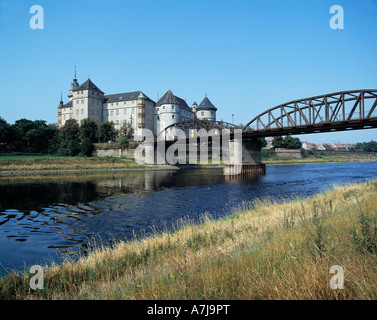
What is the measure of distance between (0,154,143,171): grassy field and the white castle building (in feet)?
123

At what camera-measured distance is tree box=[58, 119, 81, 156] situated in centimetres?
7831

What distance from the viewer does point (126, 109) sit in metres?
111

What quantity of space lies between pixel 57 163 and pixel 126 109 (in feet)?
175

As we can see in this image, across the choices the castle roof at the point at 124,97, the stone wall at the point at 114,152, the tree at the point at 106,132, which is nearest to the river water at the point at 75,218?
the stone wall at the point at 114,152

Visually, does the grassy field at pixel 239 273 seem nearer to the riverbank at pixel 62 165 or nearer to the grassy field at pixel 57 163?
the riverbank at pixel 62 165

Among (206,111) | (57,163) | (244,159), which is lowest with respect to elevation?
(57,163)

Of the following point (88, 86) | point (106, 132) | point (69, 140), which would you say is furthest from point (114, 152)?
point (88, 86)

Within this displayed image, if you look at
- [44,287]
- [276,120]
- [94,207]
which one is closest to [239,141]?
[276,120]

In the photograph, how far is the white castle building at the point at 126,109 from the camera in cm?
10725

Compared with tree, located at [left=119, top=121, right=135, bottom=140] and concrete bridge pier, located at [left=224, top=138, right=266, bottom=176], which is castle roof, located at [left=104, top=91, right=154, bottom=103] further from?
concrete bridge pier, located at [left=224, top=138, right=266, bottom=176]

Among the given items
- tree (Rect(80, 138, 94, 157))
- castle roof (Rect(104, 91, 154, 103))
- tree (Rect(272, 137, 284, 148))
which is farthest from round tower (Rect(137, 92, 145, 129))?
tree (Rect(272, 137, 284, 148))

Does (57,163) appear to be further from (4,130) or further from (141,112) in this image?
(141,112)
